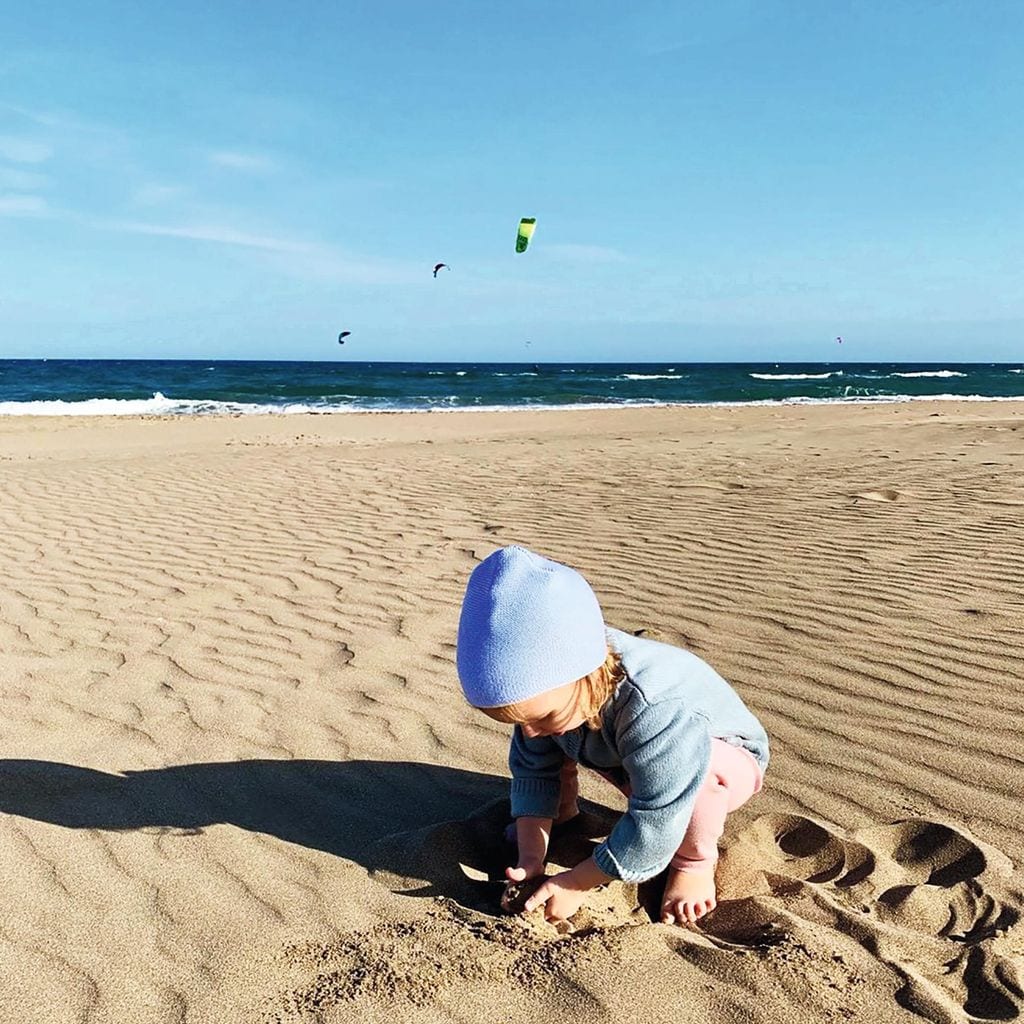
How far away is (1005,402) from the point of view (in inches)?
1025

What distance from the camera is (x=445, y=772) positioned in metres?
3.02

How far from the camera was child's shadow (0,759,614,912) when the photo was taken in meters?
2.45

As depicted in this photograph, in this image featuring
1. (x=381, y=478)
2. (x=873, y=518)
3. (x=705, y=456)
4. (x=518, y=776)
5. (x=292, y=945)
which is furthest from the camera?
(x=705, y=456)

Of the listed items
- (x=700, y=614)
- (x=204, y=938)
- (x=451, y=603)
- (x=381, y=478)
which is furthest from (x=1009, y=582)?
(x=381, y=478)

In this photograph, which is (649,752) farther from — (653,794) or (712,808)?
(712,808)

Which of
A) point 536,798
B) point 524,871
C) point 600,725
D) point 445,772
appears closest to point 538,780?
point 536,798

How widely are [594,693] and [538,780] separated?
1.41ft

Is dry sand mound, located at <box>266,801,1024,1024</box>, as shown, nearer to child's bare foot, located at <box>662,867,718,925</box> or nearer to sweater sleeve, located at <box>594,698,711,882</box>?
child's bare foot, located at <box>662,867,718,925</box>

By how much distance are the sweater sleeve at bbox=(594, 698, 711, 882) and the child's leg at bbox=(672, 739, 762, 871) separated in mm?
82

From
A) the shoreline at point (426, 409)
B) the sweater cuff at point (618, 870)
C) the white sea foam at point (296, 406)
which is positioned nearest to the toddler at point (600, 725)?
the sweater cuff at point (618, 870)

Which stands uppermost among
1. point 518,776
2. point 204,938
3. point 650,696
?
point 650,696

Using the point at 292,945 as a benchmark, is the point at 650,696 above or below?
above

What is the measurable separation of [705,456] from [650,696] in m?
9.02

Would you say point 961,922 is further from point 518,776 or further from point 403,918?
point 403,918
